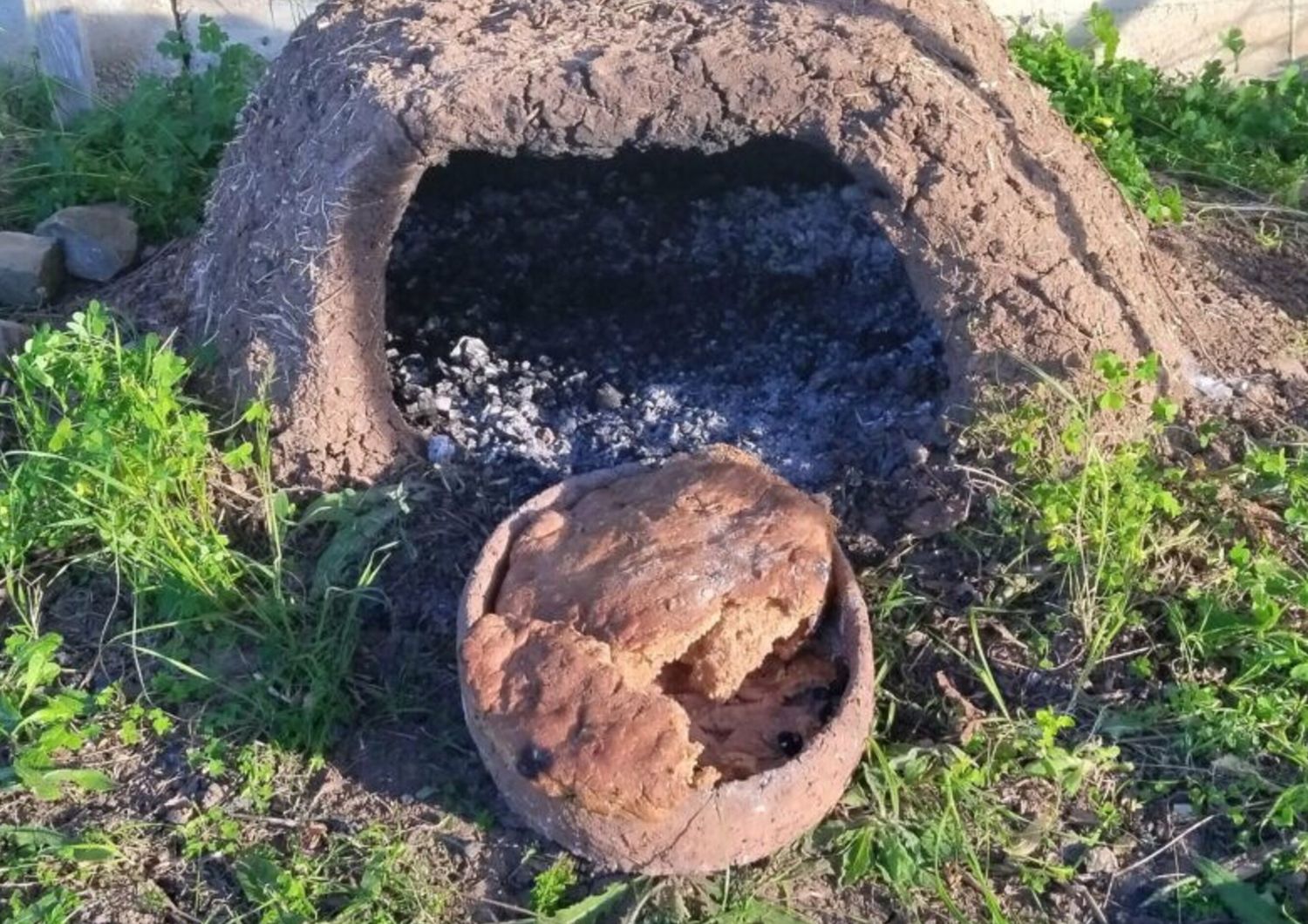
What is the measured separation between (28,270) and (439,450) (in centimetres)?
173

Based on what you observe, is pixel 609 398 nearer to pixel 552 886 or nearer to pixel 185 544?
pixel 185 544

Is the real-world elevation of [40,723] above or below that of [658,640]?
below

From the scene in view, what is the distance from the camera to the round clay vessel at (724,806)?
8.44 ft

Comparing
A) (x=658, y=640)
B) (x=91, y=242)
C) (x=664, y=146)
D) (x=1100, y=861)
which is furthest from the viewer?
(x=91, y=242)

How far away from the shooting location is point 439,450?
3.68m

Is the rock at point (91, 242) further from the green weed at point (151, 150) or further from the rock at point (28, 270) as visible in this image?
the green weed at point (151, 150)

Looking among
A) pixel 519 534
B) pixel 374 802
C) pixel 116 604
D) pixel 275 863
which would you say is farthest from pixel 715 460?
pixel 116 604

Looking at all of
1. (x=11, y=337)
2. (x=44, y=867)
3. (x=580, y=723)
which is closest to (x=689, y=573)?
(x=580, y=723)

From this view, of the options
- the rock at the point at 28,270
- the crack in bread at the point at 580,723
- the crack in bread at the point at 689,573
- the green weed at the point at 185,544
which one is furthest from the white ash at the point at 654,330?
the rock at the point at 28,270

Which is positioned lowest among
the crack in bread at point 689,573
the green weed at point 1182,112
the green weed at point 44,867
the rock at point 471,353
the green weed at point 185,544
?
the green weed at point 44,867

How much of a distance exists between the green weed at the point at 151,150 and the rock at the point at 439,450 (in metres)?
1.62

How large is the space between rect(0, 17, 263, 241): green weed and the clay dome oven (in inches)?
47.3

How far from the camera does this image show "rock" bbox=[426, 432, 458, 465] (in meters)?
3.66

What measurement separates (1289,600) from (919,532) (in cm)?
79
